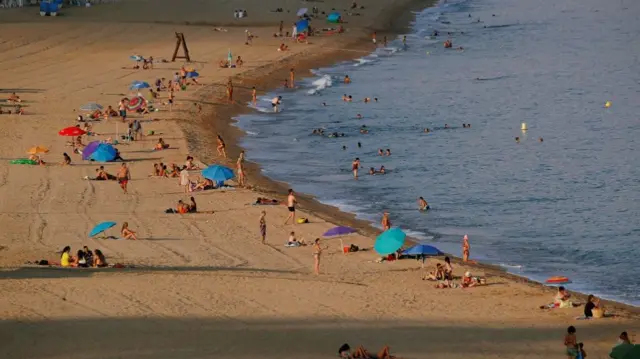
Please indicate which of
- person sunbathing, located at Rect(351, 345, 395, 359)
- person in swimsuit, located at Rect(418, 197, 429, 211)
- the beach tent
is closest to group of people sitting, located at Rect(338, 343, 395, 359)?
person sunbathing, located at Rect(351, 345, 395, 359)

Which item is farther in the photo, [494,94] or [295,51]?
[295,51]

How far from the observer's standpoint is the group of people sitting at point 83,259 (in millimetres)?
24672

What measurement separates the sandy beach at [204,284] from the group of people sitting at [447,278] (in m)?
0.26

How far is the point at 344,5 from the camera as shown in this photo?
280ft

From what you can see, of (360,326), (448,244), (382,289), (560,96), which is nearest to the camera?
(360,326)

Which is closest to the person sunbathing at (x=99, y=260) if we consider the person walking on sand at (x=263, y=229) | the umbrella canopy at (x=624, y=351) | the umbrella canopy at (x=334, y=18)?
the person walking on sand at (x=263, y=229)

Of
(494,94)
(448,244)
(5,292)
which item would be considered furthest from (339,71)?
(5,292)

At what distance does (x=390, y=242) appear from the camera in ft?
86.0

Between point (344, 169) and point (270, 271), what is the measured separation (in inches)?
555

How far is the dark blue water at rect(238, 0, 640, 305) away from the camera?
29828 mm

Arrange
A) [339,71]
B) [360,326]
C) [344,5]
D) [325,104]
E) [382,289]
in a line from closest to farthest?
1. [360,326]
2. [382,289]
3. [325,104]
4. [339,71]
5. [344,5]

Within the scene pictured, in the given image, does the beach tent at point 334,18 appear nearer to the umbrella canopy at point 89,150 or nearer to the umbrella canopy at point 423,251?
the umbrella canopy at point 89,150

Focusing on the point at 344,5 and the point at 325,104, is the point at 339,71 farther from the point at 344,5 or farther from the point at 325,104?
the point at 344,5

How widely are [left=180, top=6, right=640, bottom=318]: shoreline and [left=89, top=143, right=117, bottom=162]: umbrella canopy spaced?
3065mm
